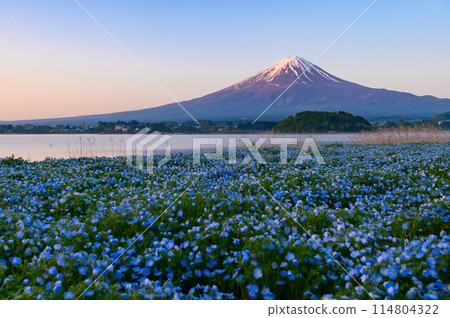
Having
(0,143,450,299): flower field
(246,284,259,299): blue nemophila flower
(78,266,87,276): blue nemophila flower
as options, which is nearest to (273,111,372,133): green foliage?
(0,143,450,299): flower field

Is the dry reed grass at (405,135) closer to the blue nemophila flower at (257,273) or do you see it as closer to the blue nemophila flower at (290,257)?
the blue nemophila flower at (290,257)

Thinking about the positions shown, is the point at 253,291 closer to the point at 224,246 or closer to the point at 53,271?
the point at 224,246

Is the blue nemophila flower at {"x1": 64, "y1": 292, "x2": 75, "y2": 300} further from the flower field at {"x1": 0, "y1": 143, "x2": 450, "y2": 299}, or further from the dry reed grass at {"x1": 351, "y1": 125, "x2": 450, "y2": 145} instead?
the dry reed grass at {"x1": 351, "y1": 125, "x2": 450, "y2": 145}

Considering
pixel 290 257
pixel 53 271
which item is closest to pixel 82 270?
pixel 53 271

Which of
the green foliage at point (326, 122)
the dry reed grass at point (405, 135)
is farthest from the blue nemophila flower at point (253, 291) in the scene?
the green foliage at point (326, 122)

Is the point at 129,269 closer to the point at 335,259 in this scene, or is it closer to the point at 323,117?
the point at 335,259
